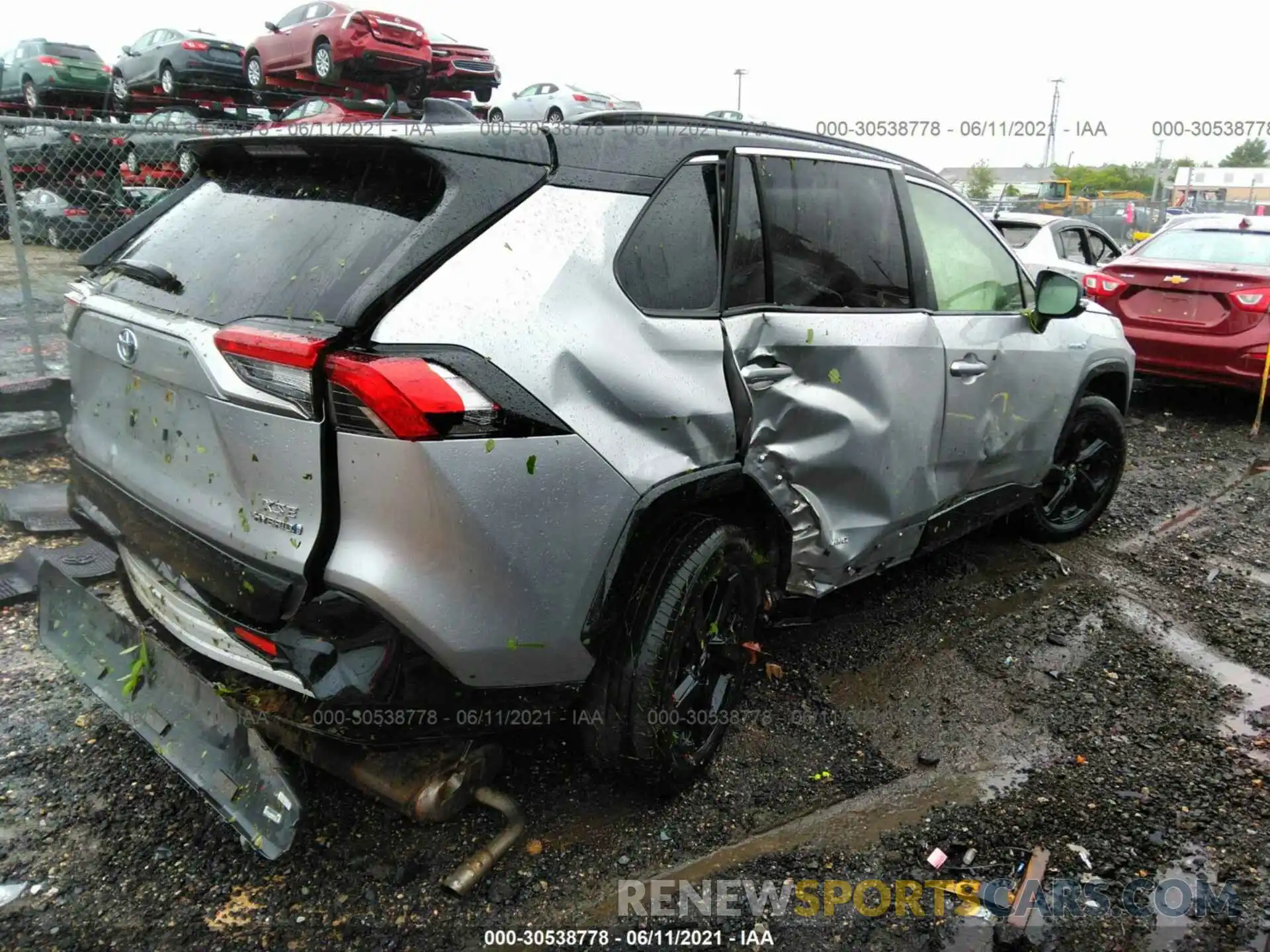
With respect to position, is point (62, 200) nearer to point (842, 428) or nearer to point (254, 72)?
point (254, 72)

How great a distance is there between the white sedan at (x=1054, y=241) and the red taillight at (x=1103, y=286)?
999 mm

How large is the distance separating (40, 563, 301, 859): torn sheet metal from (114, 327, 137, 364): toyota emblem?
0.76 m

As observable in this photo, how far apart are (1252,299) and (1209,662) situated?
4.65m

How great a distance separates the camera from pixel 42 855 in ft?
7.75

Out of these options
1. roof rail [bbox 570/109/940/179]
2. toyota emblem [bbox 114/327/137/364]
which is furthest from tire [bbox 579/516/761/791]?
toyota emblem [bbox 114/327/137/364]

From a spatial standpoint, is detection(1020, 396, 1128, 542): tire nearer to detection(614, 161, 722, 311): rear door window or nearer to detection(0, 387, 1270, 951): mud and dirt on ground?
detection(0, 387, 1270, 951): mud and dirt on ground

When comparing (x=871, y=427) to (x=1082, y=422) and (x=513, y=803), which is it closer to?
(x=513, y=803)

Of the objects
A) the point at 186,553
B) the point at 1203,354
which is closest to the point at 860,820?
the point at 186,553

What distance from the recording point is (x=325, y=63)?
1301 centimetres

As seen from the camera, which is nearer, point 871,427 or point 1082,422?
point 871,427

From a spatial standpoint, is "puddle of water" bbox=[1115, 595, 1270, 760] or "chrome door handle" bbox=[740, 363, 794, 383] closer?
"chrome door handle" bbox=[740, 363, 794, 383]

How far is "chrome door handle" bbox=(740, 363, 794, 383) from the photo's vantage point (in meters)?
2.60

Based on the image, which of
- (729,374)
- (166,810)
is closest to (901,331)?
(729,374)

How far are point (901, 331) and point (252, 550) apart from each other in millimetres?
2222
